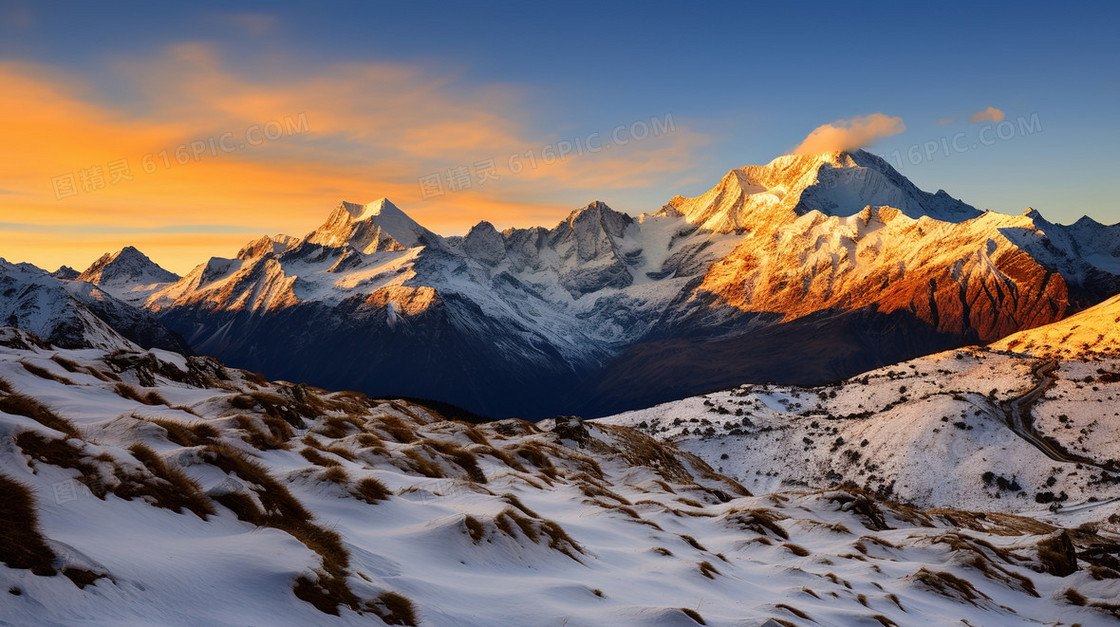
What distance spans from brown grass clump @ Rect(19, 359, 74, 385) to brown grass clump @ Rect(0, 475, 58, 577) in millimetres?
25081

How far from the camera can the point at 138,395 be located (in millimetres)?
32094

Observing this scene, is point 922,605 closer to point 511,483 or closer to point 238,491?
point 511,483

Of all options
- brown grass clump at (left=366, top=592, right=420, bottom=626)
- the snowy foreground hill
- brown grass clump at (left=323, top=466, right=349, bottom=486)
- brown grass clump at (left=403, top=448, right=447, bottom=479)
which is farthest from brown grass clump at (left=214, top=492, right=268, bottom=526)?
brown grass clump at (left=403, top=448, right=447, bottom=479)

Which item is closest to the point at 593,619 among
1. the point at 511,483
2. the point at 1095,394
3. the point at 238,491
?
the point at 238,491

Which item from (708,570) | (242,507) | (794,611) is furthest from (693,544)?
(242,507)

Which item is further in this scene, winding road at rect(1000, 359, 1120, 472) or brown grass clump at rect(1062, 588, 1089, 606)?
winding road at rect(1000, 359, 1120, 472)

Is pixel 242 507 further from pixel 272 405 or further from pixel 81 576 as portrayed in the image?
pixel 272 405

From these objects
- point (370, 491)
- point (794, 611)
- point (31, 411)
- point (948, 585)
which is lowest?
point (948, 585)

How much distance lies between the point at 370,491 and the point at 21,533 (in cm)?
1158

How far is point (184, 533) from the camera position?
12945 mm

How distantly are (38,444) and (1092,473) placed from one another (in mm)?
123133

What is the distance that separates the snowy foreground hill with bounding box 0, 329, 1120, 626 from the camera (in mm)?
10711

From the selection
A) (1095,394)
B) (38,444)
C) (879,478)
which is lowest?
(879,478)

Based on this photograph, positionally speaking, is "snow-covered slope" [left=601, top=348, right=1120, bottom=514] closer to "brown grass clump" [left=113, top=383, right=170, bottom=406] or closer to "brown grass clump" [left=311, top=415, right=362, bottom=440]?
"brown grass clump" [left=311, top=415, right=362, bottom=440]
